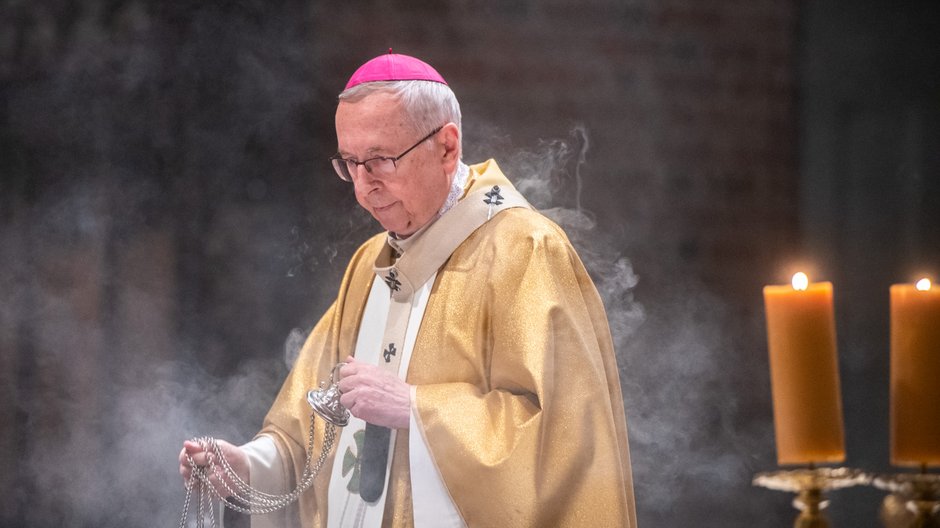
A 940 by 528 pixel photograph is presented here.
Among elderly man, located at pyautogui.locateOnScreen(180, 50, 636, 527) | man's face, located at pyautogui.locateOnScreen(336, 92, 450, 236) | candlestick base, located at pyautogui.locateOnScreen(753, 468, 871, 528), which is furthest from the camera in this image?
man's face, located at pyautogui.locateOnScreen(336, 92, 450, 236)

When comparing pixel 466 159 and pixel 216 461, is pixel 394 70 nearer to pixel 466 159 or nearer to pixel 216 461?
pixel 466 159

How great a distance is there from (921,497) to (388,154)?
1.28m

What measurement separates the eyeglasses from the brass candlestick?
3.98 feet

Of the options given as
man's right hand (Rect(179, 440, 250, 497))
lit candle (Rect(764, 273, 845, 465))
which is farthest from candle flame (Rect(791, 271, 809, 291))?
man's right hand (Rect(179, 440, 250, 497))

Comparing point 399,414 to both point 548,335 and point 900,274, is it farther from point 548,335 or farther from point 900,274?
point 900,274

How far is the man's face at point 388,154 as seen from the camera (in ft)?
8.52

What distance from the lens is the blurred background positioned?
2.36m

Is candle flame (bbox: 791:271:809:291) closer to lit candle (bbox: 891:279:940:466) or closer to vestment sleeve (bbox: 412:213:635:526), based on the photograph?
lit candle (bbox: 891:279:940:466)

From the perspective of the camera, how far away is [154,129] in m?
2.74

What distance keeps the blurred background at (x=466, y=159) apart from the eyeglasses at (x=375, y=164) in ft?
0.48

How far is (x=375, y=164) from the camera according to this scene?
102 inches

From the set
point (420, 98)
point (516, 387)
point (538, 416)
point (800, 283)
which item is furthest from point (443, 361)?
point (800, 283)

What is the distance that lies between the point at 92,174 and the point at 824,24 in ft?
5.41

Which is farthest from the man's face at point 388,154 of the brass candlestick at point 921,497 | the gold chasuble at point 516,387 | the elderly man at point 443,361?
the brass candlestick at point 921,497
